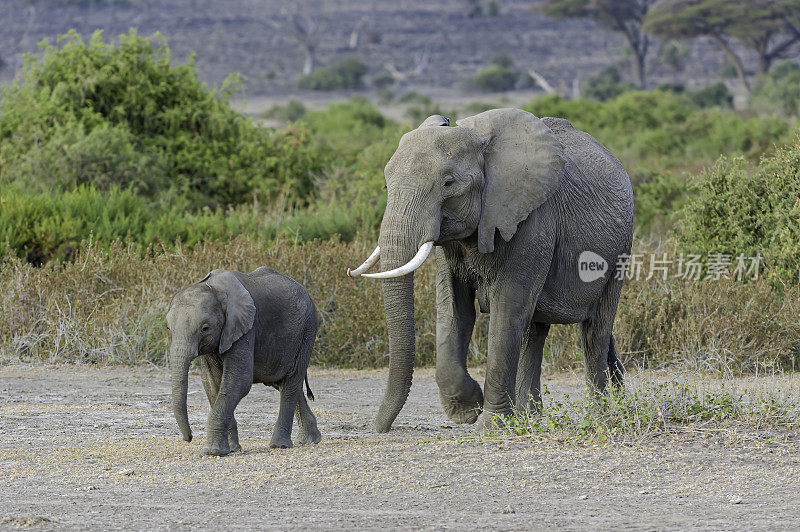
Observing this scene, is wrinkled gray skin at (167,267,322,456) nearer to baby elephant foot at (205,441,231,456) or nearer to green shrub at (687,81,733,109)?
baby elephant foot at (205,441,231,456)

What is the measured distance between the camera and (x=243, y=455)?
7148 mm

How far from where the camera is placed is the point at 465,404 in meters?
7.82

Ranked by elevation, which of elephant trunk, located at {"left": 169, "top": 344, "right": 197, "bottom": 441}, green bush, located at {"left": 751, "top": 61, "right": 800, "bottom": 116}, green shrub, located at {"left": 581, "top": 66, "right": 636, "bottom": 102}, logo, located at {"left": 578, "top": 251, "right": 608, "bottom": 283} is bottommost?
green shrub, located at {"left": 581, "top": 66, "right": 636, "bottom": 102}

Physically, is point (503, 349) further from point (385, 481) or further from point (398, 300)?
point (385, 481)

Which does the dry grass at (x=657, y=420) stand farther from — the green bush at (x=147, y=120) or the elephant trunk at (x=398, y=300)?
the green bush at (x=147, y=120)

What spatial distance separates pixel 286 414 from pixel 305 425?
0.86 ft

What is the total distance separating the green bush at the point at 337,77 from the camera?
65.2 m

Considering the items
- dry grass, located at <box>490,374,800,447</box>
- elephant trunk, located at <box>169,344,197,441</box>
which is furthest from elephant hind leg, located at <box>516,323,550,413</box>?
elephant trunk, located at <box>169,344,197,441</box>

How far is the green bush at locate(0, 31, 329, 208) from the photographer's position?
1817 centimetres

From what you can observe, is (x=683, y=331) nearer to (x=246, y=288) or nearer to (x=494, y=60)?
(x=246, y=288)

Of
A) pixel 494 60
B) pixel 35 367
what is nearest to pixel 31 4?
pixel 494 60

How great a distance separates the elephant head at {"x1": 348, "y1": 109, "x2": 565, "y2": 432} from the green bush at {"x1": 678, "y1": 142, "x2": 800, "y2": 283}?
6.01 m

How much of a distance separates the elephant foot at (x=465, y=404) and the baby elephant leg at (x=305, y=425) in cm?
83

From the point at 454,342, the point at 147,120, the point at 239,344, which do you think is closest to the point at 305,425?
the point at 239,344
